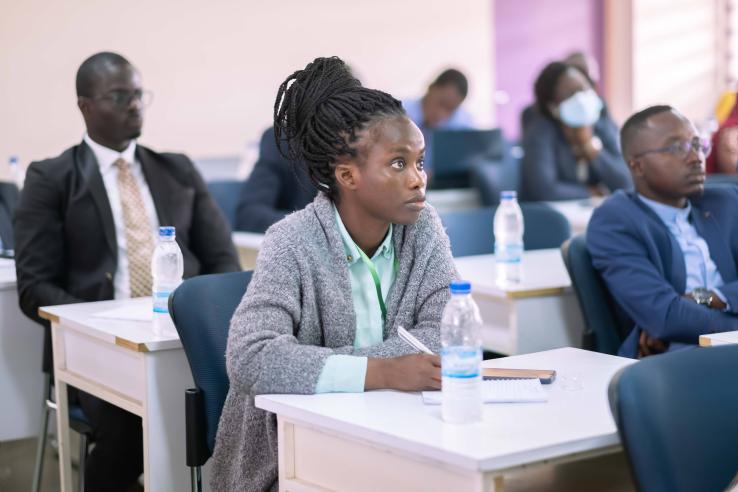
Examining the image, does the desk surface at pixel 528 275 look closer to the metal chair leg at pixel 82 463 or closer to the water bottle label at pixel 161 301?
the water bottle label at pixel 161 301

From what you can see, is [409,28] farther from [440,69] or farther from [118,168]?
[118,168]

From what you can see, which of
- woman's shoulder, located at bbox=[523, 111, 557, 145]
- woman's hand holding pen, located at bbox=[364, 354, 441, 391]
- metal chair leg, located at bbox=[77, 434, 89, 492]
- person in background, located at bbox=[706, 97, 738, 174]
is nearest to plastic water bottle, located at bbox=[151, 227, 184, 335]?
metal chair leg, located at bbox=[77, 434, 89, 492]

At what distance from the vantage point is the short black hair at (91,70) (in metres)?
3.55

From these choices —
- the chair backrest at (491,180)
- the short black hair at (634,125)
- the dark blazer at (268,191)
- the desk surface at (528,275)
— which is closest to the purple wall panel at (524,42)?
the chair backrest at (491,180)

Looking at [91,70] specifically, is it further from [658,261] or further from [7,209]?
[658,261]

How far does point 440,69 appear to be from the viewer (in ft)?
28.7

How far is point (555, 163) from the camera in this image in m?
6.24

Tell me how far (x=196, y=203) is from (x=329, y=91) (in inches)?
58.1

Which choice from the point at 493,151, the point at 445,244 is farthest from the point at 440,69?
the point at 445,244

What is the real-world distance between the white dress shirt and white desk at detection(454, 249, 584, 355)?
1.03 metres

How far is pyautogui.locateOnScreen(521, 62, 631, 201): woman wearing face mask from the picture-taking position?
6.16 meters

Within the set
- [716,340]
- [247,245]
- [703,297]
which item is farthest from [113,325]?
[247,245]

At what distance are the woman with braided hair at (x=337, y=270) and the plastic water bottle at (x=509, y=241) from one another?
1129 mm

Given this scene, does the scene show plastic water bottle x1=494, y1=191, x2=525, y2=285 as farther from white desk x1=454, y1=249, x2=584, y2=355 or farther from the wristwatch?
the wristwatch
